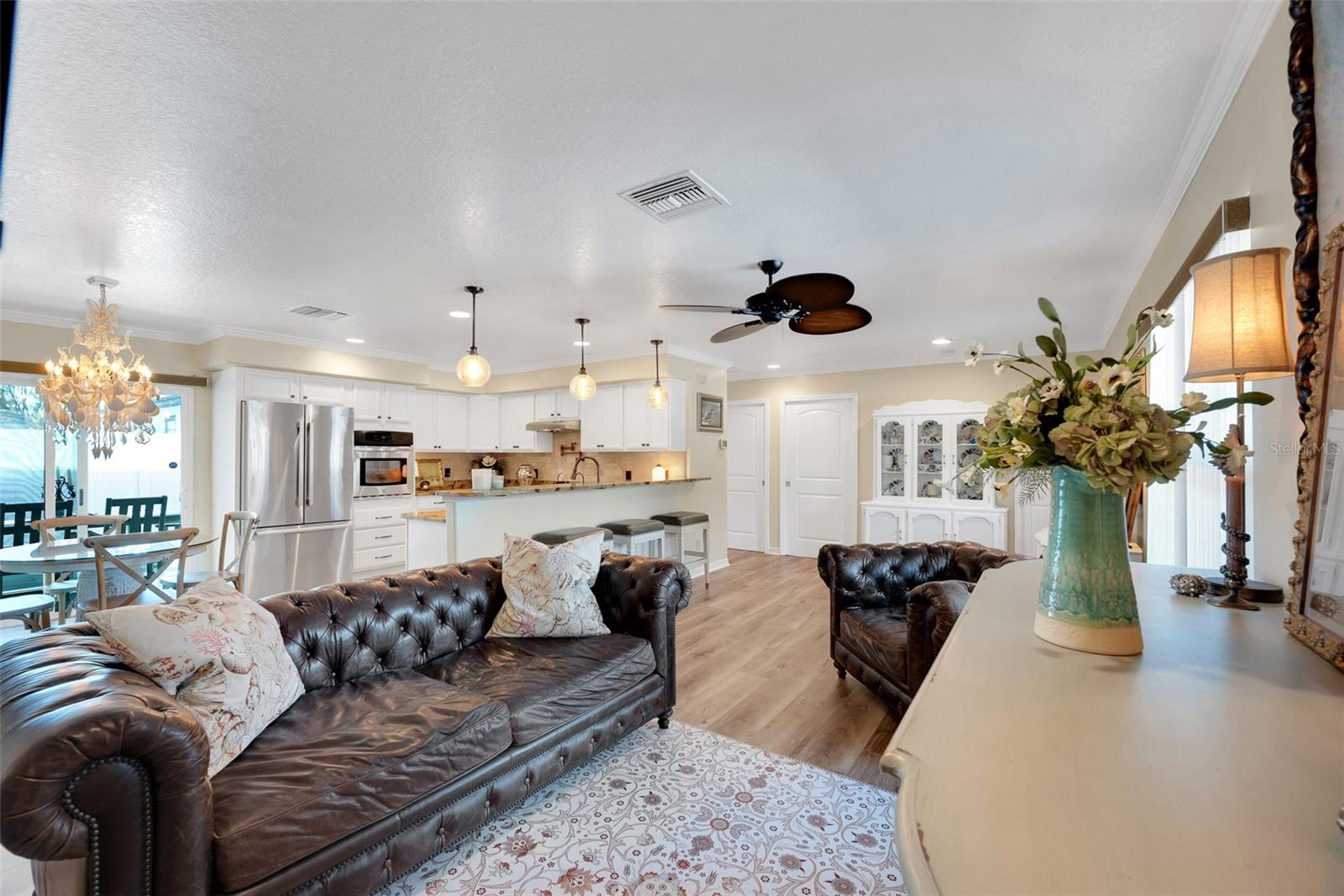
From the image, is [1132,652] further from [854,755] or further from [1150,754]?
[854,755]

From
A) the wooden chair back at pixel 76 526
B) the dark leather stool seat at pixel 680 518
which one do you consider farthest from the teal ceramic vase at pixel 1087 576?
the wooden chair back at pixel 76 526

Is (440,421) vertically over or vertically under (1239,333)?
over

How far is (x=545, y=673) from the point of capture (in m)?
2.22

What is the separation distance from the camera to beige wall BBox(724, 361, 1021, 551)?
249 inches

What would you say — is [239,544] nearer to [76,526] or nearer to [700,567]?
[76,526]

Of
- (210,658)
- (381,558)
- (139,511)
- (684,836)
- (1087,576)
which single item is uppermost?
(1087,576)

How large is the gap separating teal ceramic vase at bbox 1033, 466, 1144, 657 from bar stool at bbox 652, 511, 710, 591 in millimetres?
4203

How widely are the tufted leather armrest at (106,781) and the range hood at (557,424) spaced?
532cm

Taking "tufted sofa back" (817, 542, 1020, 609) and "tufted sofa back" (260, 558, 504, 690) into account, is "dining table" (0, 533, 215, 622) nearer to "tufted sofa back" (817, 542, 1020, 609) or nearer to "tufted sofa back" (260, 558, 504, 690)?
"tufted sofa back" (260, 558, 504, 690)

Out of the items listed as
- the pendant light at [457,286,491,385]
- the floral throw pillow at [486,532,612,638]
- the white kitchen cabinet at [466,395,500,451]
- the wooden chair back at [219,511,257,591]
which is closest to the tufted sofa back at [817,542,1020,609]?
the floral throw pillow at [486,532,612,638]

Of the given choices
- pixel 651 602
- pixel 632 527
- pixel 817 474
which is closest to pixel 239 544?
pixel 632 527

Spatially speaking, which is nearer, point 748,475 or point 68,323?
point 68,323

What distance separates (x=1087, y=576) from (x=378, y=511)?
6.30 m

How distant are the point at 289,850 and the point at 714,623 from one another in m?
3.28
